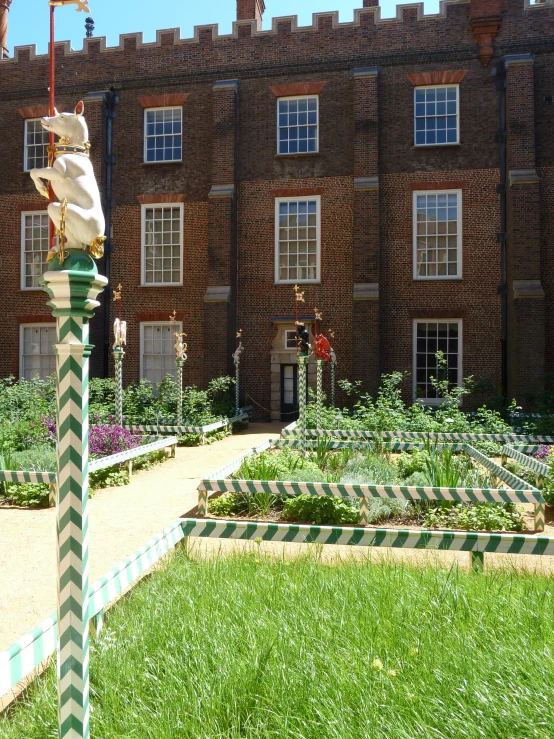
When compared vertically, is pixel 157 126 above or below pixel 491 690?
above

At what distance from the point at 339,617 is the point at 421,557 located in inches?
77.7

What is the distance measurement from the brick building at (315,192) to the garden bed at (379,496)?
32.6 ft

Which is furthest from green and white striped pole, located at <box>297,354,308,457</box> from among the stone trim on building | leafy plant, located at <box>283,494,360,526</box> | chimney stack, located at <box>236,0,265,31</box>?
chimney stack, located at <box>236,0,265,31</box>

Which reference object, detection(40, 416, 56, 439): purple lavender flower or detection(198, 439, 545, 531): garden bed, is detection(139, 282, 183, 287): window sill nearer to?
detection(40, 416, 56, 439): purple lavender flower

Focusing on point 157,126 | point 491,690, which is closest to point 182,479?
point 491,690

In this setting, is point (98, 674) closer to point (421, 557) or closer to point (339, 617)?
point (339, 617)

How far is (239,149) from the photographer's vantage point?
20828mm

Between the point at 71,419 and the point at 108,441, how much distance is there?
9.29 m

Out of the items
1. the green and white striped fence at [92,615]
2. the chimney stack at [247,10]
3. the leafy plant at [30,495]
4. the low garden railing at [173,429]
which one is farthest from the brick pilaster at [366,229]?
the green and white striped fence at [92,615]

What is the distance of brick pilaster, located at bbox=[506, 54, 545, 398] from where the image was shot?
18.0 meters

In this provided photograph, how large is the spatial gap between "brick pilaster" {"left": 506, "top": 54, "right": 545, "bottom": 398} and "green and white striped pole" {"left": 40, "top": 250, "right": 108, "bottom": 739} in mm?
17233

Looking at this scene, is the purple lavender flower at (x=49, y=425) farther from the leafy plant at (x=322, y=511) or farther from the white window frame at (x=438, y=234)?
the white window frame at (x=438, y=234)

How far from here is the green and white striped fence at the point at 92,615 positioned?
318cm

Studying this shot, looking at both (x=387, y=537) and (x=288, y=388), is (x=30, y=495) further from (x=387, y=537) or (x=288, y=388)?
(x=288, y=388)
